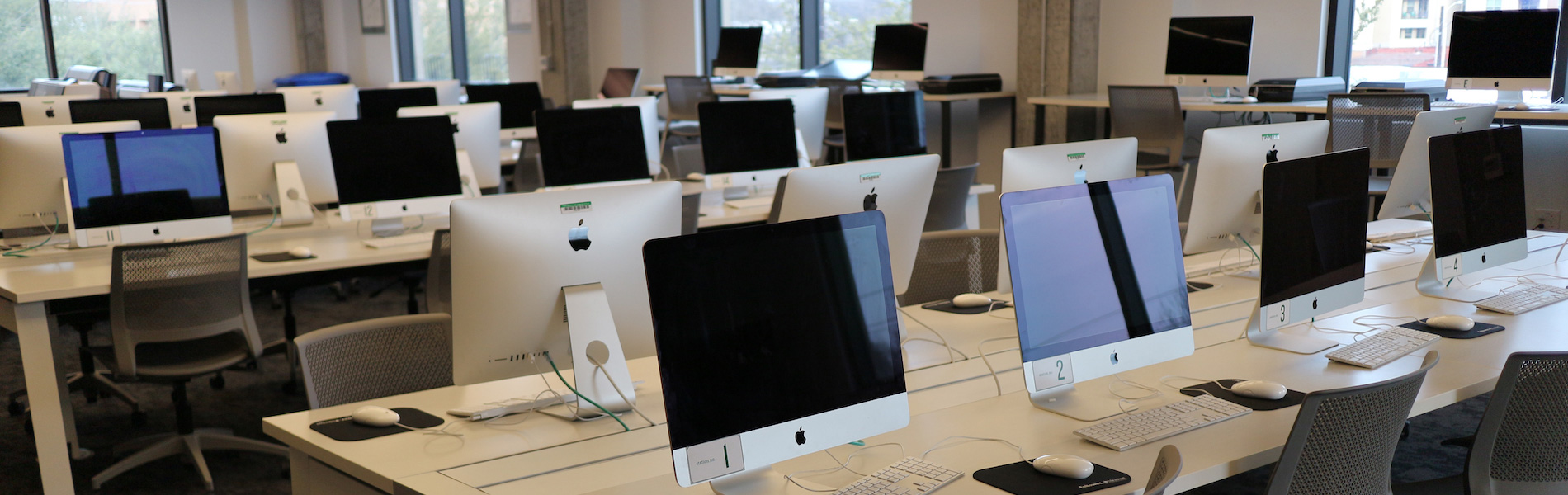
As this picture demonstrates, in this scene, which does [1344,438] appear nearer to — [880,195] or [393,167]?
[880,195]

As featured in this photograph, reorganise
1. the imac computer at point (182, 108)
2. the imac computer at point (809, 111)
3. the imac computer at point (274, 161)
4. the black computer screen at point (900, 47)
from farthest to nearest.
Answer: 1. the black computer screen at point (900, 47)
2. the imac computer at point (182, 108)
3. the imac computer at point (809, 111)
4. the imac computer at point (274, 161)

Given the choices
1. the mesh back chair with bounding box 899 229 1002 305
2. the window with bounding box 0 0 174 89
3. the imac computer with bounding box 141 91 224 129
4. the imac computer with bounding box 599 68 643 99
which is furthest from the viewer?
the window with bounding box 0 0 174 89

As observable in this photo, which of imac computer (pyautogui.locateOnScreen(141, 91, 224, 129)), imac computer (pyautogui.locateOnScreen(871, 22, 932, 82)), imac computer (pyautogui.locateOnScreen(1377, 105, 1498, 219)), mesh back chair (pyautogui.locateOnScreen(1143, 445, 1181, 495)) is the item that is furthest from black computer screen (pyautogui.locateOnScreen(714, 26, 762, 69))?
mesh back chair (pyautogui.locateOnScreen(1143, 445, 1181, 495))

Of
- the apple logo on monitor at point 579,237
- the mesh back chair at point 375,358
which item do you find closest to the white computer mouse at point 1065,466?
the apple logo on monitor at point 579,237

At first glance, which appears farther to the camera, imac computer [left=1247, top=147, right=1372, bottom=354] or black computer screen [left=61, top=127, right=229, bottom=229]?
black computer screen [left=61, top=127, right=229, bottom=229]

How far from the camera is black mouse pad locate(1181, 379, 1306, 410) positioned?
1.84 metres

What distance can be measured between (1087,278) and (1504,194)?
1530 millimetres

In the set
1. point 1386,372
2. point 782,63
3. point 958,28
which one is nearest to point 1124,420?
point 1386,372

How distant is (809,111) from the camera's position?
5.13 m

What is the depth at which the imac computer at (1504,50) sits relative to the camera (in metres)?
4.86

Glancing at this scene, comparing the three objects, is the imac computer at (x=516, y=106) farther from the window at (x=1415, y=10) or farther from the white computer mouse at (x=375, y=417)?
the window at (x=1415, y=10)

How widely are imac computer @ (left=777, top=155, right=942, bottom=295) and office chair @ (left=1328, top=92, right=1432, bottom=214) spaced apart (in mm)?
2924

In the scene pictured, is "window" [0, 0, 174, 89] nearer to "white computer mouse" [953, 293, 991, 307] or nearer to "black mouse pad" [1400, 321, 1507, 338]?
"white computer mouse" [953, 293, 991, 307]

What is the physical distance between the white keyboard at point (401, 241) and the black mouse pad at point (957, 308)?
1.70 metres
